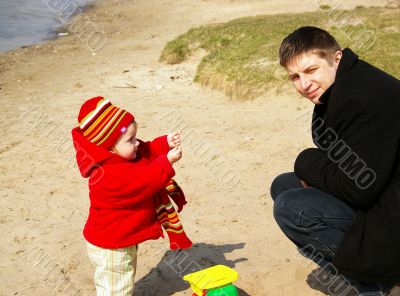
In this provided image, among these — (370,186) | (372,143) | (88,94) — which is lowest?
(88,94)

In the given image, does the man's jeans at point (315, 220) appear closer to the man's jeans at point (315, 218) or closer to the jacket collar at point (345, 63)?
the man's jeans at point (315, 218)

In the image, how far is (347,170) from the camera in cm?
283

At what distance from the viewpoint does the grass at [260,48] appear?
295 inches

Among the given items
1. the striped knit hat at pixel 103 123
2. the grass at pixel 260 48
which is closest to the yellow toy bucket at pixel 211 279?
the striped knit hat at pixel 103 123

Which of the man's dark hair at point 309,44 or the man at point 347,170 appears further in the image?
the man's dark hair at point 309,44

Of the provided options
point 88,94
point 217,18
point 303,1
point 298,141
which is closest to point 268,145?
point 298,141

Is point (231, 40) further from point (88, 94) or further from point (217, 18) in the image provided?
point (217, 18)

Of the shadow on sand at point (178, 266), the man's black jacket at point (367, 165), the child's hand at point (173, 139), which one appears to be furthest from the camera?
the shadow on sand at point (178, 266)

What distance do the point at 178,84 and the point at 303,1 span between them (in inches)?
410

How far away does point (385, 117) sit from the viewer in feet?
8.79

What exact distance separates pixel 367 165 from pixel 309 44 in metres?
0.75

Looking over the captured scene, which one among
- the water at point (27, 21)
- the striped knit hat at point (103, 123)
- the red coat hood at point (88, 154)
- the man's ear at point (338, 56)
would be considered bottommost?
the water at point (27, 21)

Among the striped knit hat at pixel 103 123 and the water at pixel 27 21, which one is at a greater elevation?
the striped knit hat at pixel 103 123

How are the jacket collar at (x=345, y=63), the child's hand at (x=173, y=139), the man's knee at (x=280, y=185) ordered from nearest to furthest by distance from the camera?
the jacket collar at (x=345, y=63) < the child's hand at (x=173, y=139) < the man's knee at (x=280, y=185)
